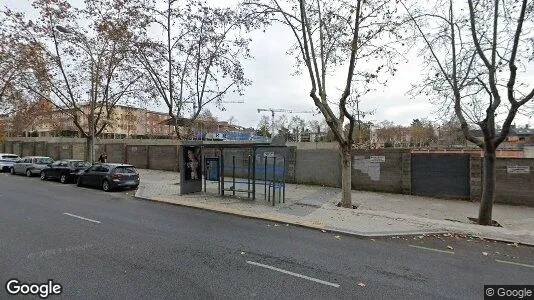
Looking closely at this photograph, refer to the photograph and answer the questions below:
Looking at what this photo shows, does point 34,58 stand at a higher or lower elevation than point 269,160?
higher

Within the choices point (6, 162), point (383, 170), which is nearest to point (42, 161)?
point (6, 162)

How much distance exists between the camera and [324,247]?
799 centimetres

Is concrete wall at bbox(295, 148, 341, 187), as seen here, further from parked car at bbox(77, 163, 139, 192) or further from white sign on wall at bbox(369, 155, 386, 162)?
parked car at bbox(77, 163, 139, 192)

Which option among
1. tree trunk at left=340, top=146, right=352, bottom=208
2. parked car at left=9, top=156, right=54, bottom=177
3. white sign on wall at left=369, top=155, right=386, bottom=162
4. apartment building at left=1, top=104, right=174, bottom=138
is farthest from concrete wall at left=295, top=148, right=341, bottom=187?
parked car at left=9, top=156, right=54, bottom=177

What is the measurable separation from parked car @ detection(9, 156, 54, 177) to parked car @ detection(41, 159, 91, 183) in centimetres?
270

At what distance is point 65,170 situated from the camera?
2188 cm

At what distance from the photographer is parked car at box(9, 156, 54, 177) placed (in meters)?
25.9

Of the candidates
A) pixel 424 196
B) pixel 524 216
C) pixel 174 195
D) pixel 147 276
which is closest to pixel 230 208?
pixel 174 195

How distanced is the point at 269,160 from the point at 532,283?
43.7 ft

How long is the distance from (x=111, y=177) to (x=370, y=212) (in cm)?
1289

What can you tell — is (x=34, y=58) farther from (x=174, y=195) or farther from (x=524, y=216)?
(x=524, y=216)

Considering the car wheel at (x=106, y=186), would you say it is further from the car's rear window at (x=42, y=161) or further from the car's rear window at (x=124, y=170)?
the car's rear window at (x=42, y=161)

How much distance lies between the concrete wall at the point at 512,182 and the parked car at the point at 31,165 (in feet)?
89.2

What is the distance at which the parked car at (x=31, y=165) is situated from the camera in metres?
25.9
